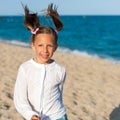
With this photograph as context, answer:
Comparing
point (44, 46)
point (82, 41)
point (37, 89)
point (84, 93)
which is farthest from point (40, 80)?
point (82, 41)

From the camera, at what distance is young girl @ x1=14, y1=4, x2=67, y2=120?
299 centimetres

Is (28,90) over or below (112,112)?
over

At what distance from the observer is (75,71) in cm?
1087

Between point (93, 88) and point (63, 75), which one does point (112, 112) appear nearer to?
point (93, 88)

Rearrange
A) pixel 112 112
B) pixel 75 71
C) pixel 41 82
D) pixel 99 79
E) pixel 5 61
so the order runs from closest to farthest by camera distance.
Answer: pixel 41 82 < pixel 112 112 < pixel 99 79 < pixel 75 71 < pixel 5 61

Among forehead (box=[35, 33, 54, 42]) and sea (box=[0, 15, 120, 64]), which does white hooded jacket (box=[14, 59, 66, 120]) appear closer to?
forehead (box=[35, 33, 54, 42])

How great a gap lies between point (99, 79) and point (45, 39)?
23.1 ft

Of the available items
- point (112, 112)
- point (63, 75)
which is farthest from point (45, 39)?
point (112, 112)

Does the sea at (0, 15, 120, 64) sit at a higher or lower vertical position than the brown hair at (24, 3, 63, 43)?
lower

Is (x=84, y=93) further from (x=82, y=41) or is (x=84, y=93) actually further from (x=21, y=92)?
(x=82, y=41)

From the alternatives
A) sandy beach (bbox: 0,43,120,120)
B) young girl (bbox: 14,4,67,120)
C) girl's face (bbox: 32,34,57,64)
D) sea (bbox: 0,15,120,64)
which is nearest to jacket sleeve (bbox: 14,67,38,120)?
young girl (bbox: 14,4,67,120)

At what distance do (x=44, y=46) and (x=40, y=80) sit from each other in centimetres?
26

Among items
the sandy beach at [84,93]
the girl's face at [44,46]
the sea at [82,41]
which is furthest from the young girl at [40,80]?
the sandy beach at [84,93]

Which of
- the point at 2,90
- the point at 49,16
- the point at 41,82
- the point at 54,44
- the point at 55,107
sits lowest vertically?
the point at 2,90
